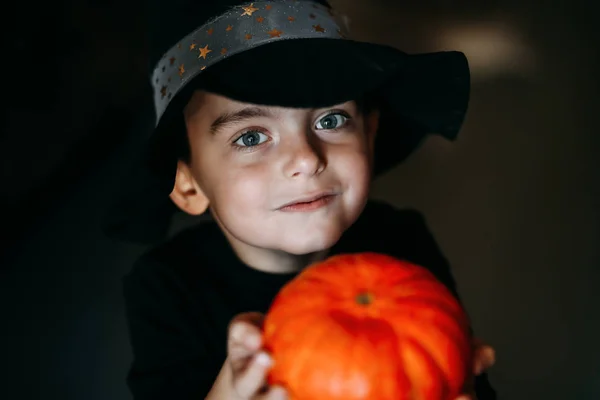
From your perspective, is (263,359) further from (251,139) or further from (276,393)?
(251,139)

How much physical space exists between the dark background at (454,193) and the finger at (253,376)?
0.69m

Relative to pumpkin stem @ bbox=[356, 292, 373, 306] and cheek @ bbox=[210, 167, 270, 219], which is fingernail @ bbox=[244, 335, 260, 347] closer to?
pumpkin stem @ bbox=[356, 292, 373, 306]

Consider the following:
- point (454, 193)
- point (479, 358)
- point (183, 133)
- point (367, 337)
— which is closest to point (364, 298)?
point (367, 337)

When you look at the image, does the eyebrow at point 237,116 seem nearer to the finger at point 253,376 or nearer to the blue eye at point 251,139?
the blue eye at point 251,139

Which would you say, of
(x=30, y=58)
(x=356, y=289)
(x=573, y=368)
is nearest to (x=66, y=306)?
(x=30, y=58)

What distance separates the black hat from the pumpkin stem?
0.82 feet

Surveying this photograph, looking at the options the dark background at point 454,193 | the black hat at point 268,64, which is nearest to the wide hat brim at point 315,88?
the black hat at point 268,64

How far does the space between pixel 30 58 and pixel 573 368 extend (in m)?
1.33

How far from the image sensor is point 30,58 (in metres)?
1.25

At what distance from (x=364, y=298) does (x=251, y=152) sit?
280 millimetres

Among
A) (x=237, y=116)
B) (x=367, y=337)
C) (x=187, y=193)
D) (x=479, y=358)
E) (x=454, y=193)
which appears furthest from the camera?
(x=454, y=193)

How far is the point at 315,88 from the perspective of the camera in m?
0.66

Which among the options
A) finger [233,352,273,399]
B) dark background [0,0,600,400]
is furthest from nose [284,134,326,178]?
dark background [0,0,600,400]

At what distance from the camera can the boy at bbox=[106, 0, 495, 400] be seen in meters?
0.67
